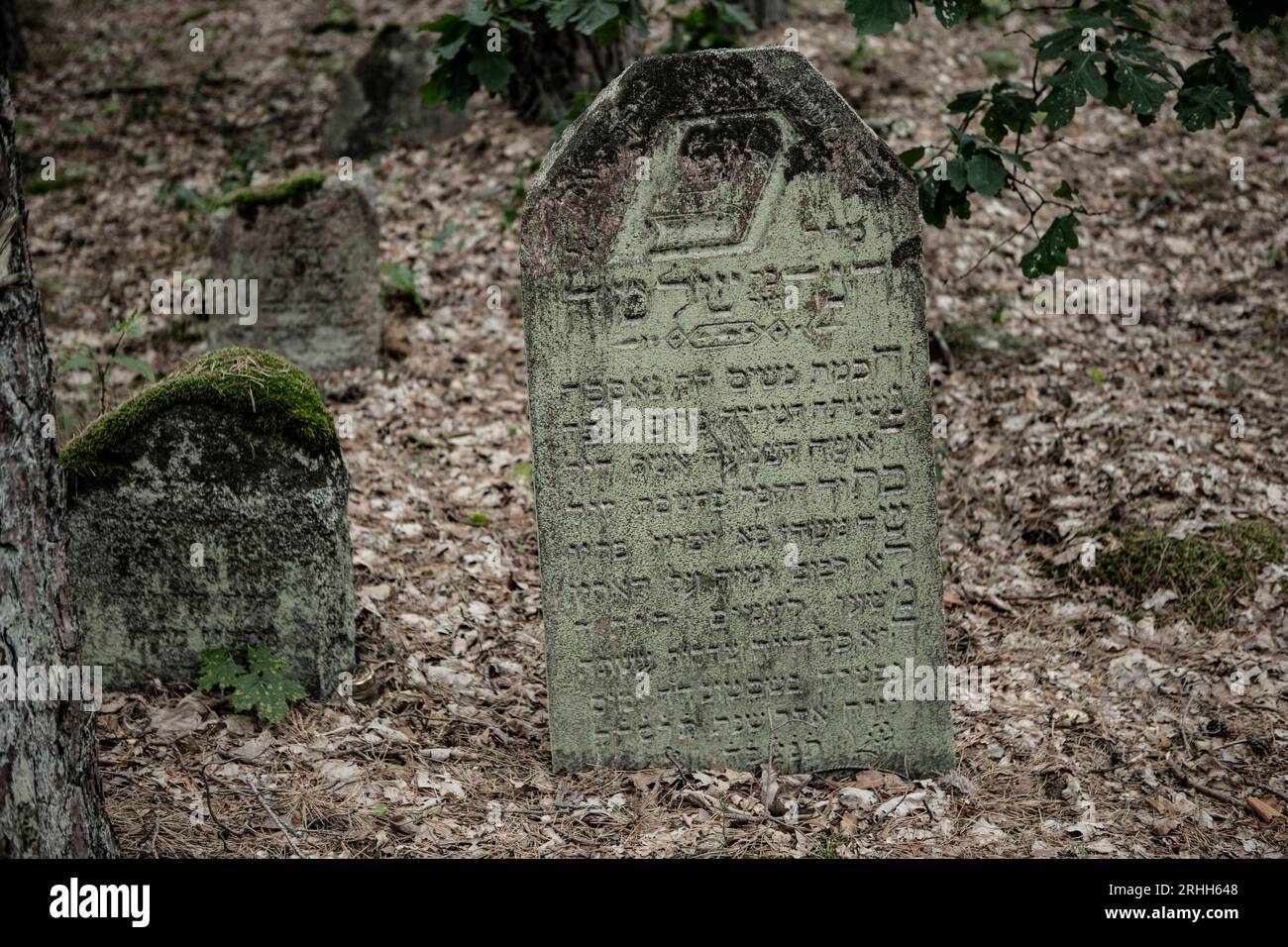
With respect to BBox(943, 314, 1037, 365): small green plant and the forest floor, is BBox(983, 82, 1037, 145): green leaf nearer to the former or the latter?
the forest floor

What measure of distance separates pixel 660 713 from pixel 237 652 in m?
1.61

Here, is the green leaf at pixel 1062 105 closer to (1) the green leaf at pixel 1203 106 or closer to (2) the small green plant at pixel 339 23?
(1) the green leaf at pixel 1203 106

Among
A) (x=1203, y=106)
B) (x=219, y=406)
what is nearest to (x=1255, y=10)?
(x=1203, y=106)

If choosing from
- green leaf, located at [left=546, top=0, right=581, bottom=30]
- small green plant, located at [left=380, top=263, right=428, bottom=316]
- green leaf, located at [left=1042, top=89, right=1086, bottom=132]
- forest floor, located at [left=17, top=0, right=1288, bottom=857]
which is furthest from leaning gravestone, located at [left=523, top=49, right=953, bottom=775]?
small green plant, located at [left=380, top=263, right=428, bottom=316]

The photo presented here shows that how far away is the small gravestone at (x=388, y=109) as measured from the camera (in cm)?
1009

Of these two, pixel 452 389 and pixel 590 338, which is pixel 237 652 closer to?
pixel 590 338

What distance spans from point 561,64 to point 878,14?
19.0 feet

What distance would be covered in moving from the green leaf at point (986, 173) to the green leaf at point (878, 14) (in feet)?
2.75

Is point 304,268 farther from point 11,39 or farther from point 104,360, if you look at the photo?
point 11,39

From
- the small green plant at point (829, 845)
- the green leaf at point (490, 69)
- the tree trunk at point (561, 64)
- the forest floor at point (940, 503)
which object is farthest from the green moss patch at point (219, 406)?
the tree trunk at point (561, 64)

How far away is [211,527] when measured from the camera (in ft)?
14.0

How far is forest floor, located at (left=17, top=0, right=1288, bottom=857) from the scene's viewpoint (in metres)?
3.88

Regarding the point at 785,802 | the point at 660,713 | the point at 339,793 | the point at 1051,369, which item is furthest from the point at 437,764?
the point at 1051,369

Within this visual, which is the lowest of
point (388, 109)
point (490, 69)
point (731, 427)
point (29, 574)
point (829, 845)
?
point (829, 845)
